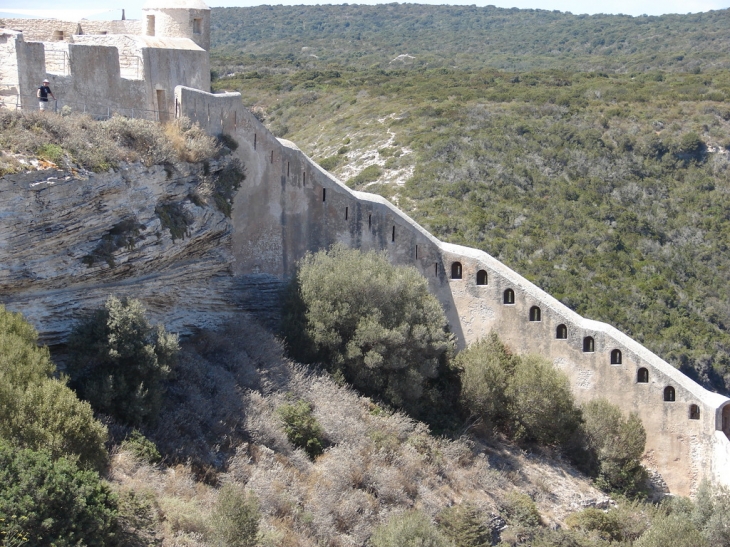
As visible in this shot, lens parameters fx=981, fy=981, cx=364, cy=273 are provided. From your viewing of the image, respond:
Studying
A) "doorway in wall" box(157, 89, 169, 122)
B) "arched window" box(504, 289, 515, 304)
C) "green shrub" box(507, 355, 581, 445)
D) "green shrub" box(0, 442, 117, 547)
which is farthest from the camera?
"arched window" box(504, 289, 515, 304)

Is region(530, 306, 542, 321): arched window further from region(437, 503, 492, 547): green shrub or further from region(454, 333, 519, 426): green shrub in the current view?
region(437, 503, 492, 547): green shrub

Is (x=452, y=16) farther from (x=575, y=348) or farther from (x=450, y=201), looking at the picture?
(x=575, y=348)

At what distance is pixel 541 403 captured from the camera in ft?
75.3

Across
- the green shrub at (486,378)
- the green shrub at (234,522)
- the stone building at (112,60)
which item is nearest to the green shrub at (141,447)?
the green shrub at (234,522)

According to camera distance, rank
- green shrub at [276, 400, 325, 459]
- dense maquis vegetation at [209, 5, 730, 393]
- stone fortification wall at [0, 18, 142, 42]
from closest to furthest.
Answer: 1. green shrub at [276, 400, 325, 459]
2. stone fortification wall at [0, 18, 142, 42]
3. dense maquis vegetation at [209, 5, 730, 393]

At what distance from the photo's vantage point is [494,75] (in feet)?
197

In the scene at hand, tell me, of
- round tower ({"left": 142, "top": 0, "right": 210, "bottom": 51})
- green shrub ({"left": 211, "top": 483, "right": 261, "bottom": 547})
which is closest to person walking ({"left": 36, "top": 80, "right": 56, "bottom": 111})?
round tower ({"left": 142, "top": 0, "right": 210, "bottom": 51})

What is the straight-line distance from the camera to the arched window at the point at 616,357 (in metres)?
23.4

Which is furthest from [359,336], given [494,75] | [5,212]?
[494,75]

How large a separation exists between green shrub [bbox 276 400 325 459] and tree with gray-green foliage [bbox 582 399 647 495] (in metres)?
6.93

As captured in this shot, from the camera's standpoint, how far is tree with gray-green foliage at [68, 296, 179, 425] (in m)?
17.0

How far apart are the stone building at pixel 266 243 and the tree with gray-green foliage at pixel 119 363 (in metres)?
1.14

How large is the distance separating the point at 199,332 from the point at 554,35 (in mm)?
97176

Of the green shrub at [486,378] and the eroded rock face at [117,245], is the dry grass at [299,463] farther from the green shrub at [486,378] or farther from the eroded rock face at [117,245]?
the eroded rock face at [117,245]
